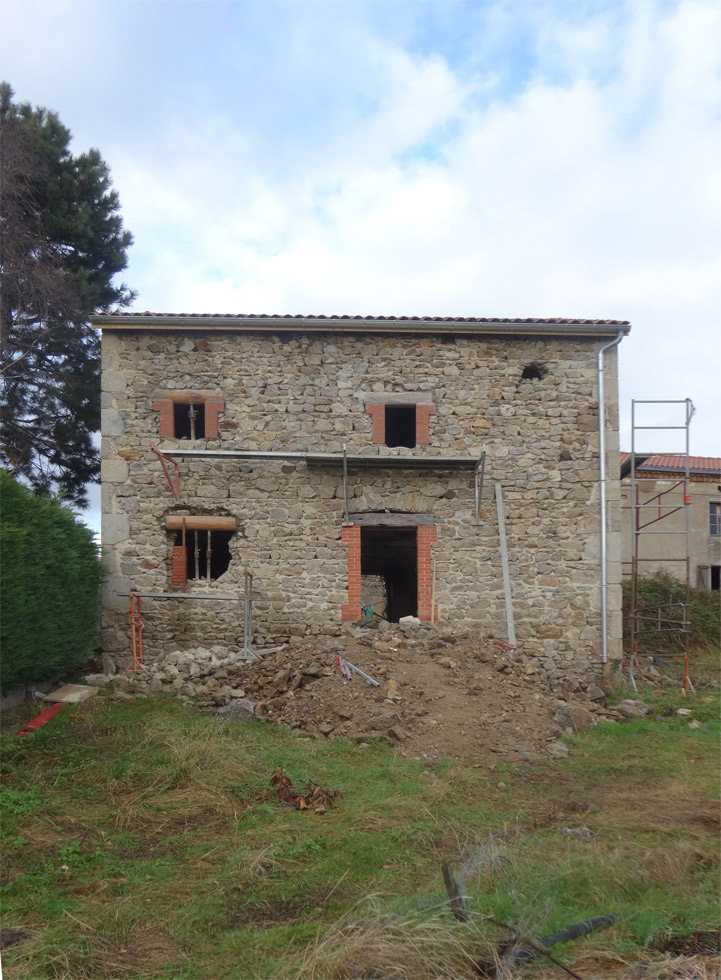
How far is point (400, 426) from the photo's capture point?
41.9 ft

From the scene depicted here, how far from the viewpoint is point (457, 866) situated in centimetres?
486

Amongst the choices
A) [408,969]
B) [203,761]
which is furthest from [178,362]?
[408,969]

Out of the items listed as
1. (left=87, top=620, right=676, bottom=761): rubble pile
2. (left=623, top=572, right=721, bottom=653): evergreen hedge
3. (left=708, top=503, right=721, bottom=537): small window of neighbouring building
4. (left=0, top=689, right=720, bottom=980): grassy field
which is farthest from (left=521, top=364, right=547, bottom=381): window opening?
(left=708, top=503, right=721, bottom=537): small window of neighbouring building

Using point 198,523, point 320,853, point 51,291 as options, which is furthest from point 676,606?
point 51,291

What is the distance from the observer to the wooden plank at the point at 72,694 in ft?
28.2

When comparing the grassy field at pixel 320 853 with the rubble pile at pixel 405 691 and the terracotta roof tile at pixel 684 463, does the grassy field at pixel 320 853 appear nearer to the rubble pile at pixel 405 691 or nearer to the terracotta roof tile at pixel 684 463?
the rubble pile at pixel 405 691

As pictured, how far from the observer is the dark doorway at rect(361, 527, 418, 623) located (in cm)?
1306

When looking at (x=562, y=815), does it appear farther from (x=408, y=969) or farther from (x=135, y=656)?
(x=135, y=656)

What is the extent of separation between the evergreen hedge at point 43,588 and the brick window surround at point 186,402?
218cm

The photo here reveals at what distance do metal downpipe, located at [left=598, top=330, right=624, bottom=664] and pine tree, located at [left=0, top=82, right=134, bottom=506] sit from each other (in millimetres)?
11191

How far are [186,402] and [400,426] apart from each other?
4.06 meters

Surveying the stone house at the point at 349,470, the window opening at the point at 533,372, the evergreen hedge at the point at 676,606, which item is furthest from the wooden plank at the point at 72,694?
the evergreen hedge at the point at 676,606

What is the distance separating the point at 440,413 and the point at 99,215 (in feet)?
35.4

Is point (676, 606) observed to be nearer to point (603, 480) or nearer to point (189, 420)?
point (603, 480)
